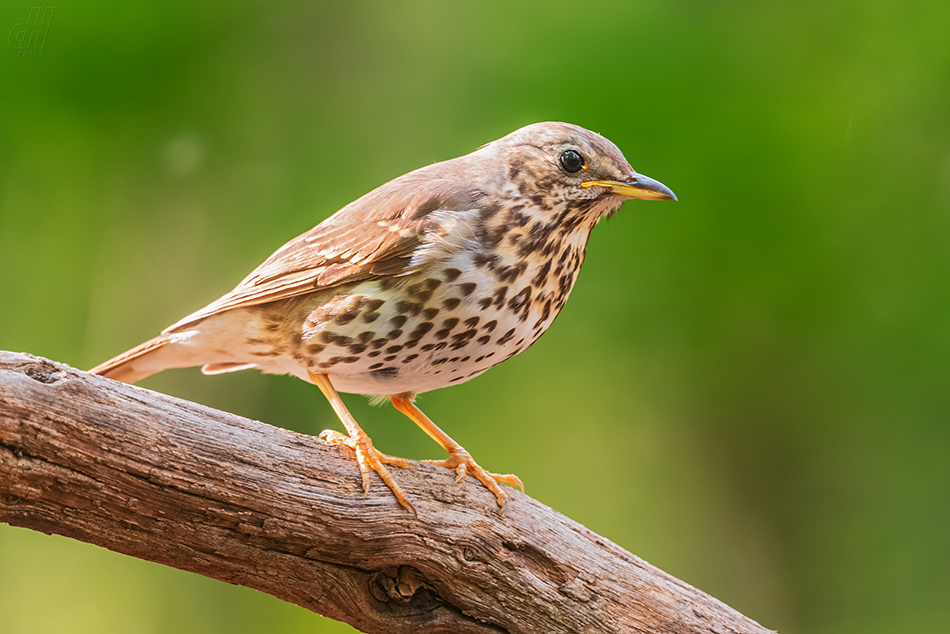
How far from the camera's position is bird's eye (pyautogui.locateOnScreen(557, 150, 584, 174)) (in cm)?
322

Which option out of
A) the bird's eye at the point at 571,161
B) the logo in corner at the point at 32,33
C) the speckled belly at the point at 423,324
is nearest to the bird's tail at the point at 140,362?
the speckled belly at the point at 423,324

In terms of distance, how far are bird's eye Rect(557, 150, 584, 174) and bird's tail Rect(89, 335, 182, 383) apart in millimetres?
1679

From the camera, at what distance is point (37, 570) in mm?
5246

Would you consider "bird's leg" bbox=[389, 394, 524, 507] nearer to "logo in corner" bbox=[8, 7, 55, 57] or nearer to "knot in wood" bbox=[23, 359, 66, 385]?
"knot in wood" bbox=[23, 359, 66, 385]

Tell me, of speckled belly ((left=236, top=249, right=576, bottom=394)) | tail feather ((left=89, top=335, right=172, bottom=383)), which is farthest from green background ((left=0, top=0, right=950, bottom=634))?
speckled belly ((left=236, top=249, right=576, bottom=394))

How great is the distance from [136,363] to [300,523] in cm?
123

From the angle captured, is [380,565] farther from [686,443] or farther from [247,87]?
[247,87]

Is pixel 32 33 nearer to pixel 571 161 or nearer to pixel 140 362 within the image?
pixel 140 362

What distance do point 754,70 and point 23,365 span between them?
513 cm

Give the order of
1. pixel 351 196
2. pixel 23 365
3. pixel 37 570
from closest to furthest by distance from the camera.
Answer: pixel 23 365, pixel 37 570, pixel 351 196

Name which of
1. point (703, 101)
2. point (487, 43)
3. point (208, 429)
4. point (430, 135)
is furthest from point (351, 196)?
point (208, 429)

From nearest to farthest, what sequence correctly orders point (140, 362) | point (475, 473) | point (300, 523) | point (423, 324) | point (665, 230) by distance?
point (300, 523) → point (423, 324) → point (475, 473) → point (140, 362) → point (665, 230)

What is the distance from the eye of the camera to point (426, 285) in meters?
2.95

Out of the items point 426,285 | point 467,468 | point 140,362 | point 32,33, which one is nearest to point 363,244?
point 426,285
